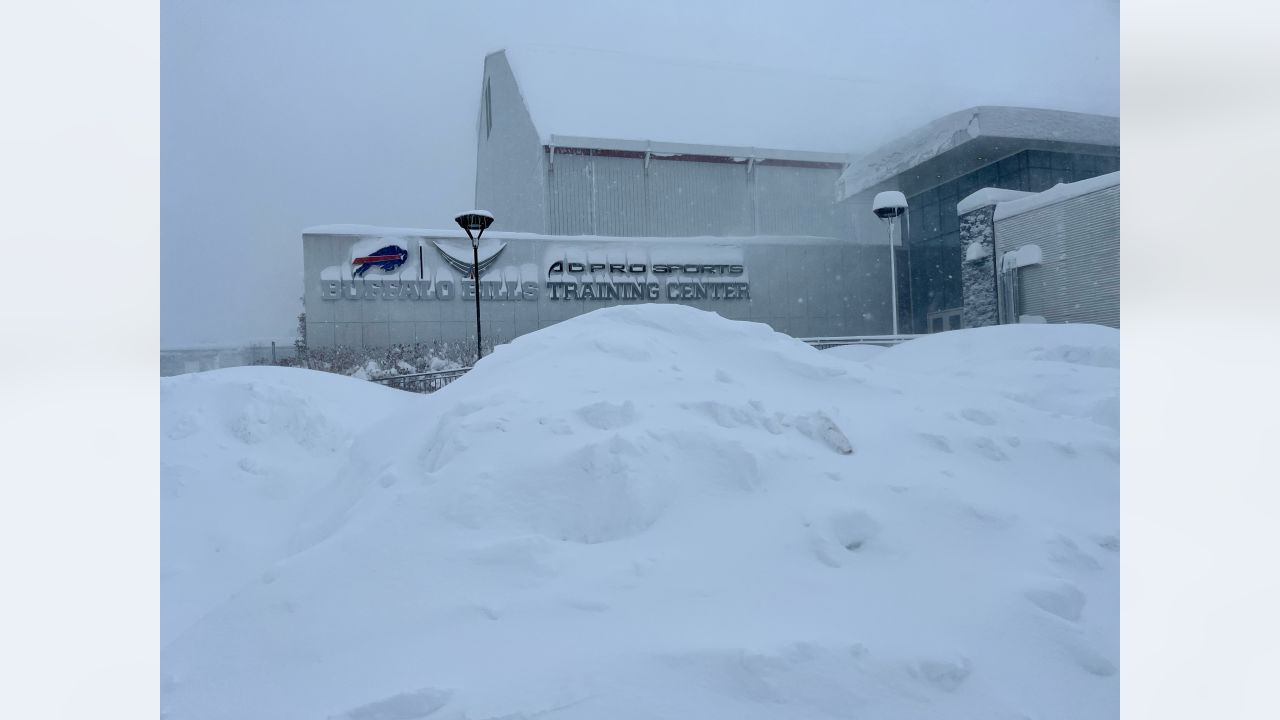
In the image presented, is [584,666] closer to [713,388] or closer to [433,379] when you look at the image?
[713,388]

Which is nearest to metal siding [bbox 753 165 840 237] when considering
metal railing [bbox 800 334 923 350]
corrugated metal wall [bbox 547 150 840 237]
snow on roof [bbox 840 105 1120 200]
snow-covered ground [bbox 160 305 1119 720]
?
corrugated metal wall [bbox 547 150 840 237]

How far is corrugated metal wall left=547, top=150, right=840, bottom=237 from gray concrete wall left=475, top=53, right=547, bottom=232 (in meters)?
0.54

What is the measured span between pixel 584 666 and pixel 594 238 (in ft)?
42.6

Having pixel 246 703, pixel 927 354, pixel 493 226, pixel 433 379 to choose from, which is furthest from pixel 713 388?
pixel 493 226

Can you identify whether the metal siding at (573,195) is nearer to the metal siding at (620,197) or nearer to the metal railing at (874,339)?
the metal siding at (620,197)

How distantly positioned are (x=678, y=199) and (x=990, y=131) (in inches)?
263

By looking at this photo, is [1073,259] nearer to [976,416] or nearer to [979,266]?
[979,266]

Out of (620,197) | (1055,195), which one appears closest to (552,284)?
(620,197)

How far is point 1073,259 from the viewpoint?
11.4 meters

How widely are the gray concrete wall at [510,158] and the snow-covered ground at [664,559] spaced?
11.9 m

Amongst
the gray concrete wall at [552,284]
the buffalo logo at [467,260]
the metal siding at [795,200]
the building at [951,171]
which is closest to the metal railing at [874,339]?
the gray concrete wall at [552,284]

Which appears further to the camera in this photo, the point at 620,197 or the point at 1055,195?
the point at 620,197

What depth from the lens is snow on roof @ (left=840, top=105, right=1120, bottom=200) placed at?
1346 centimetres

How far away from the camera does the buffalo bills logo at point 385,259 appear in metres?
13.1
